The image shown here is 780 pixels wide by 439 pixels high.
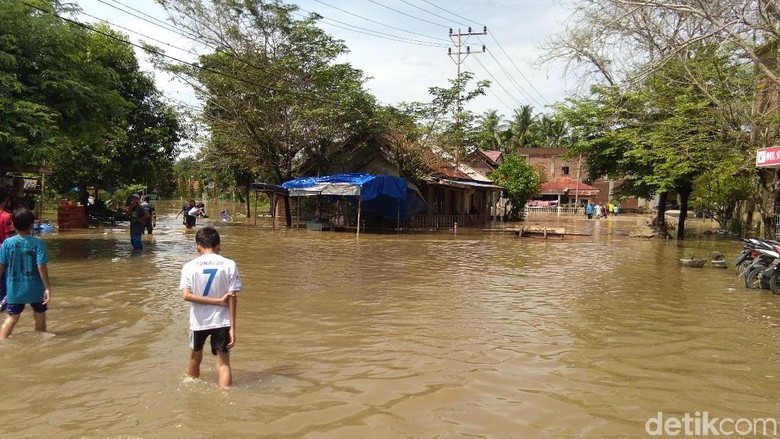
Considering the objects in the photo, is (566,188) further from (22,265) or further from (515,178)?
(22,265)

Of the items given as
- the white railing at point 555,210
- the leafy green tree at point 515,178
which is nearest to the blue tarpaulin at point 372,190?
the leafy green tree at point 515,178

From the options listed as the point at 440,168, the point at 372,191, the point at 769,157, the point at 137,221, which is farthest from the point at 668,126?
the point at 137,221

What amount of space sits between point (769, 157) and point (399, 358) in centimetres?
1028

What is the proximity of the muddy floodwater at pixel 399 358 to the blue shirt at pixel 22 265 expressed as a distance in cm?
55

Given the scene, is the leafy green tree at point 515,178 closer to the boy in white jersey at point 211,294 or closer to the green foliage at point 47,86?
the green foliage at point 47,86

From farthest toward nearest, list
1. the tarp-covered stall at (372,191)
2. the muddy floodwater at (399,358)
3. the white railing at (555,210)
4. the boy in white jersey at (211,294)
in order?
the white railing at (555,210)
the tarp-covered stall at (372,191)
the boy in white jersey at (211,294)
the muddy floodwater at (399,358)

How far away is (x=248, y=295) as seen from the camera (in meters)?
9.16

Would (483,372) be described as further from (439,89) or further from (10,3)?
(439,89)

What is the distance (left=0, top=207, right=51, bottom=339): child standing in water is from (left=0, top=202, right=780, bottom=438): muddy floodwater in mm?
425

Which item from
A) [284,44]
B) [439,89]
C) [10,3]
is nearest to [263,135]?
[284,44]

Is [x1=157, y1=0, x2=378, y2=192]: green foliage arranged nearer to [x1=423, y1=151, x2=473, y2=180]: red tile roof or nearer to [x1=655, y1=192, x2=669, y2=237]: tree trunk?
[x1=423, y1=151, x2=473, y2=180]: red tile roof

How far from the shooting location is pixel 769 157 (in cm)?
1157

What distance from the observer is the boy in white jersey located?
14.8 ft

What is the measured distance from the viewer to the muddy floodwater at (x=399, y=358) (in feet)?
13.7
